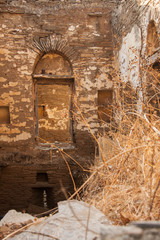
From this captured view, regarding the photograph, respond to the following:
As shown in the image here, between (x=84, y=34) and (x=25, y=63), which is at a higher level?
(x=84, y=34)

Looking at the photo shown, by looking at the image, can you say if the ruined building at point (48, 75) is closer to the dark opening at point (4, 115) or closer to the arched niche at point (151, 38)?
the dark opening at point (4, 115)

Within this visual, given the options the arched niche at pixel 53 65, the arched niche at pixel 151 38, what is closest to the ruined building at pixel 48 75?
the arched niche at pixel 53 65

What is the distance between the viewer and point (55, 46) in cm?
552

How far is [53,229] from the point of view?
4.35 feet

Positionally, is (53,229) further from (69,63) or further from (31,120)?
(69,63)

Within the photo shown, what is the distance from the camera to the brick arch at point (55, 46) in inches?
216

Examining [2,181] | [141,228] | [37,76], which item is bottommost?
[2,181]

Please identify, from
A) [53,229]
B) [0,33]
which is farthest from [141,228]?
[0,33]

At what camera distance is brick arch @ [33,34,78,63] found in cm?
547

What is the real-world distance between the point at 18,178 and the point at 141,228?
524 centimetres

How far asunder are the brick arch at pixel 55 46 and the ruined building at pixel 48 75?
0.03 m

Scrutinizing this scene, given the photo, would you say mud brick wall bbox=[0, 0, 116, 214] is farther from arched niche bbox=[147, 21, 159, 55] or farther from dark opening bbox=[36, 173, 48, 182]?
arched niche bbox=[147, 21, 159, 55]

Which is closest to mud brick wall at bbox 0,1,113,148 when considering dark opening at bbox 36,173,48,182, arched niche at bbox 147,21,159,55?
dark opening at bbox 36,173,48,182

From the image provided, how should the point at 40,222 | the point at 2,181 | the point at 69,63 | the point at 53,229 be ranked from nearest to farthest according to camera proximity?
the point at 53,229 → the point at 40,222 → the point at 2,181 → the point at 69,63
